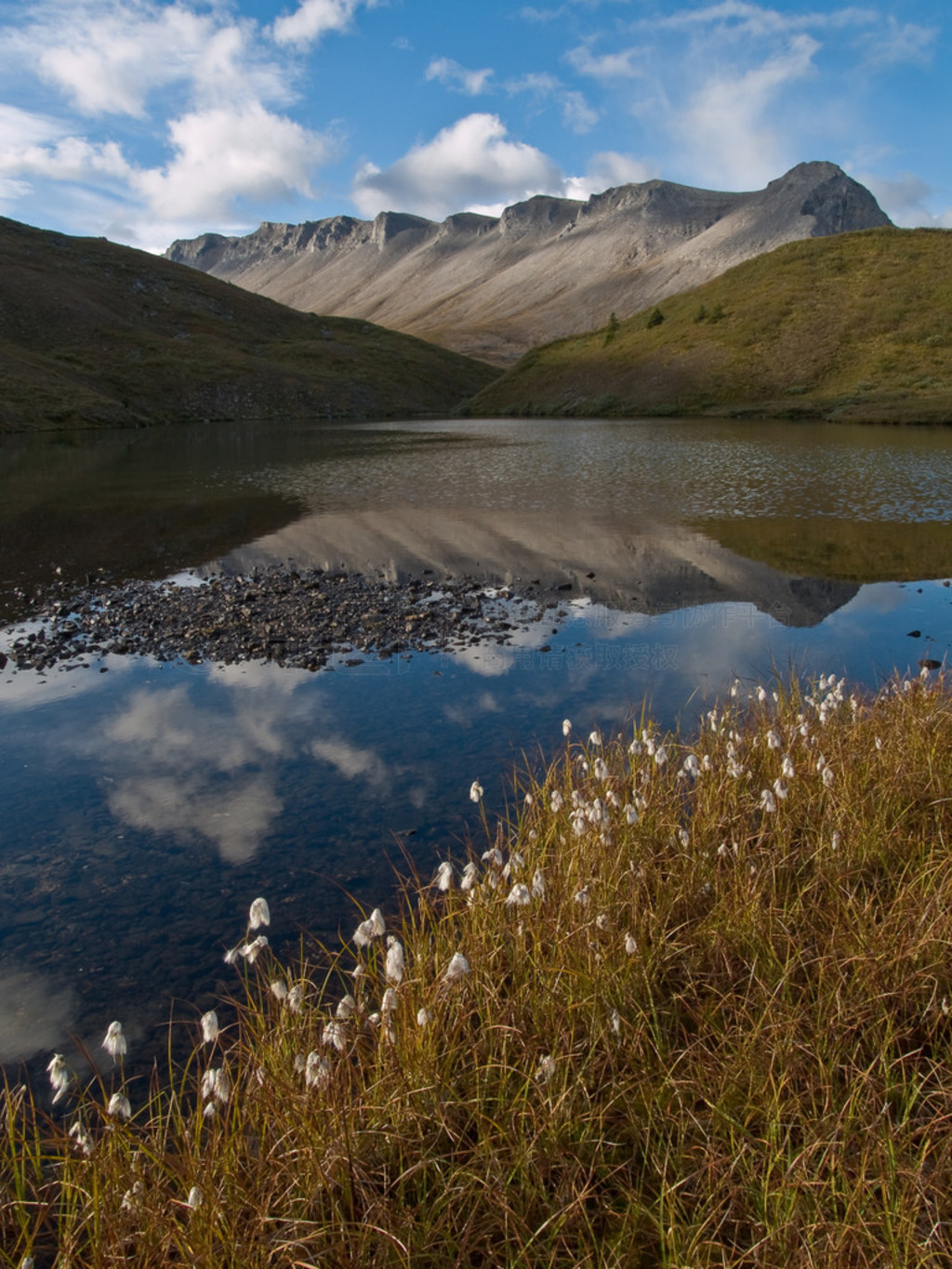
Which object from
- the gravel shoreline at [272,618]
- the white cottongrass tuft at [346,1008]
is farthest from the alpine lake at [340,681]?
the white cottongrass tuft at [346,1008]

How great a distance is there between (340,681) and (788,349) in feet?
295

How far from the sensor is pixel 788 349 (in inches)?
3531

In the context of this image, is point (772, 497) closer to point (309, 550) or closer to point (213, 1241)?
point (309, 550)

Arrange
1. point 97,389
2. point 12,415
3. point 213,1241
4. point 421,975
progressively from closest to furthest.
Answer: point 213,1241, point 421,975, point 12,415, point 97,389

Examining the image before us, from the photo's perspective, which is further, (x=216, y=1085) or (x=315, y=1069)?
(x=315, y=1069)

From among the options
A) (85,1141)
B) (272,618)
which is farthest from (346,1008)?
(272,618)

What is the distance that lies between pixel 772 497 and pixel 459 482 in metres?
14.1

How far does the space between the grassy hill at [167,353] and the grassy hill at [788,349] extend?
29.2 meters

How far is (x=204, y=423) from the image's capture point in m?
104

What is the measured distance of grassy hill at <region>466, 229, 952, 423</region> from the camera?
7900 cm

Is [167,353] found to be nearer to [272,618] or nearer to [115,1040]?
[272,618]

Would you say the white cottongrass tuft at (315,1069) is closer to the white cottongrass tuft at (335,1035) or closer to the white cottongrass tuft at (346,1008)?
the white cottongrass tuft at (335,1035)

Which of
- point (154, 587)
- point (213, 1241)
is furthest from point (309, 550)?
point (213, 1241)

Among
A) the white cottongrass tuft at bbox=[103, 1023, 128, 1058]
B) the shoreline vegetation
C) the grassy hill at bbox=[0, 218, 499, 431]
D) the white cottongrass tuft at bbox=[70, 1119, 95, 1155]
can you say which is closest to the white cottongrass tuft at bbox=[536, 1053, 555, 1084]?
the shoreline vegetation
